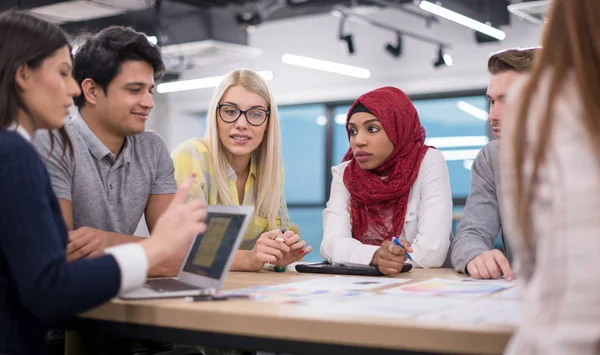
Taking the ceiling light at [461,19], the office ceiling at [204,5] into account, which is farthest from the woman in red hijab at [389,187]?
the office ceiling at [204,5]

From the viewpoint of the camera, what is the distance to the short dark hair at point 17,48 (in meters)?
1.51

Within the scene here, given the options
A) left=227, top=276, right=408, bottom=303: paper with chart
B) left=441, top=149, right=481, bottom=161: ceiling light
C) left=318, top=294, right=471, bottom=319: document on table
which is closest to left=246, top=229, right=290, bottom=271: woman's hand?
left=227, top=276, right=408, bottom=303: paper with chart

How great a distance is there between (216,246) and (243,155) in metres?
1.20

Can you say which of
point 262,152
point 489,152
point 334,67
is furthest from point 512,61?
point 334,67

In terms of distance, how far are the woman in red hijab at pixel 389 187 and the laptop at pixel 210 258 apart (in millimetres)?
747

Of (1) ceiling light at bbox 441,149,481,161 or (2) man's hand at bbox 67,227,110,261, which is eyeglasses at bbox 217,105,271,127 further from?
(1) ceiling light at bbox 441,149,481,161

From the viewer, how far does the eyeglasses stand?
112 inches

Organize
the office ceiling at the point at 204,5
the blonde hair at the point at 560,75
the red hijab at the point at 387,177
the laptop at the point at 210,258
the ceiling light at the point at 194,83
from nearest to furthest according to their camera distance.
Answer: the blonde hair at the point at 560,75
the laptop at the point at 210,258
the red hijab at the point at 387,177
the office ceiling at the point at 204,5
the ceiling light at the point at 194,83

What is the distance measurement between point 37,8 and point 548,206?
22.0 feet

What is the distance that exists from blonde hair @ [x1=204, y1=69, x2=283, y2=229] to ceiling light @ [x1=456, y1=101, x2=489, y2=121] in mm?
6626

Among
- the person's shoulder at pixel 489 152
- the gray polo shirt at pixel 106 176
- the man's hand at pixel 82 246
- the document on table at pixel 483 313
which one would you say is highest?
the person's shoulder at pixel 489 152

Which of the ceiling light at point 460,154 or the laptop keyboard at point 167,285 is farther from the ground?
the ceiling light at point 460,154

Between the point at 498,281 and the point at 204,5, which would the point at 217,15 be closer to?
the point at 204,5

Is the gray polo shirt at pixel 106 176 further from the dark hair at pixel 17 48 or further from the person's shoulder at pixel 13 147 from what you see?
the person's shoulder at pixel 13 147
